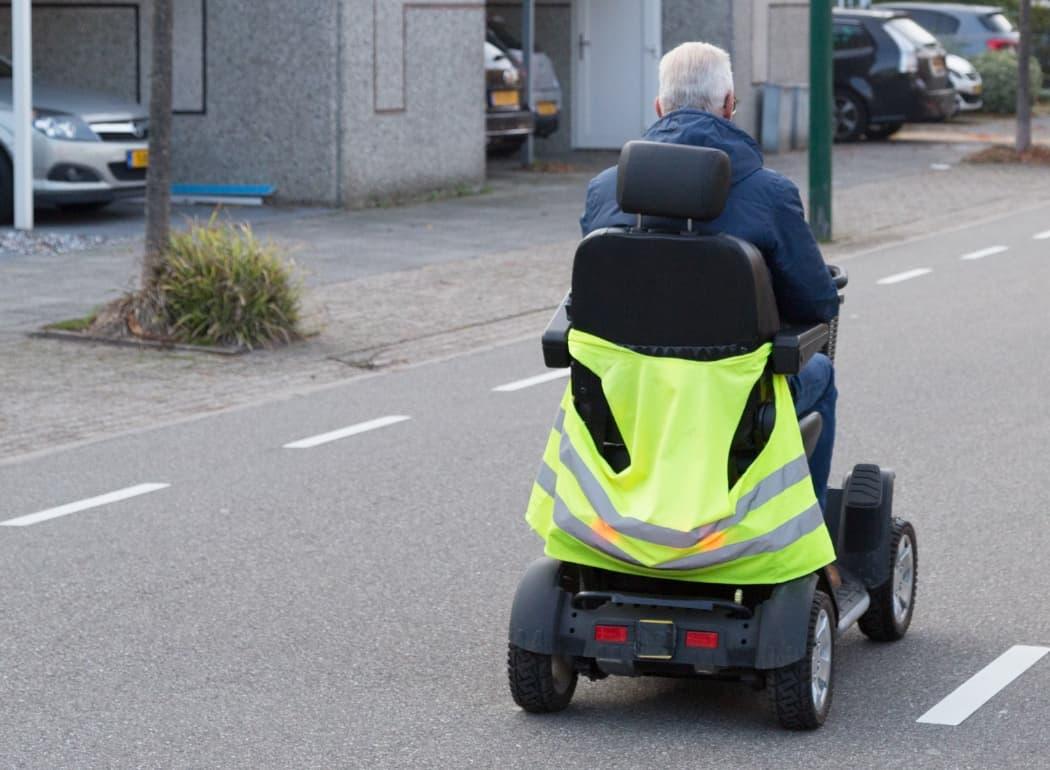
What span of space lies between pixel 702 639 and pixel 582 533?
0.39m

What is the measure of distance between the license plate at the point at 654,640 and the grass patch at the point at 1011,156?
67.6ft

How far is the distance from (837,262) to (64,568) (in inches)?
391

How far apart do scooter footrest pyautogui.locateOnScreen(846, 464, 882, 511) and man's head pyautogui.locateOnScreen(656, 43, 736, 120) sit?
1.16m

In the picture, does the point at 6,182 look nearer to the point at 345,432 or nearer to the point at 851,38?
the point at 345,432

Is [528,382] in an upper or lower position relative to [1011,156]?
lower

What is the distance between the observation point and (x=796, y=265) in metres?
5.20

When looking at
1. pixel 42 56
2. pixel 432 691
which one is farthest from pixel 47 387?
pixel 42 56

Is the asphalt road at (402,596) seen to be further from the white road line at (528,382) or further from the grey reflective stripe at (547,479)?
the grey reflective stripe at (547,479)

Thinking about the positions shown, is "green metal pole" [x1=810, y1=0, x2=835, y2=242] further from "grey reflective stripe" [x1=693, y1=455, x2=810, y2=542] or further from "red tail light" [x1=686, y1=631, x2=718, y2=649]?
"red tail light" [x1=686, y1=631, x2=718, y2=649]

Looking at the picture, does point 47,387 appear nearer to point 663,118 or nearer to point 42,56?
point 663,118

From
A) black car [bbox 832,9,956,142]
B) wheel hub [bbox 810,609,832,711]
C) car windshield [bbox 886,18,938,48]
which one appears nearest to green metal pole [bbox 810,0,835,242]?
black car [bbox 832,9,956,142]

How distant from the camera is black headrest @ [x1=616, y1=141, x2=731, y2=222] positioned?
16.4ft

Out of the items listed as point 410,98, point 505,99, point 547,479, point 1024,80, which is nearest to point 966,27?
point 1024,80

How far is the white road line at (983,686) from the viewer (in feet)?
17.5
